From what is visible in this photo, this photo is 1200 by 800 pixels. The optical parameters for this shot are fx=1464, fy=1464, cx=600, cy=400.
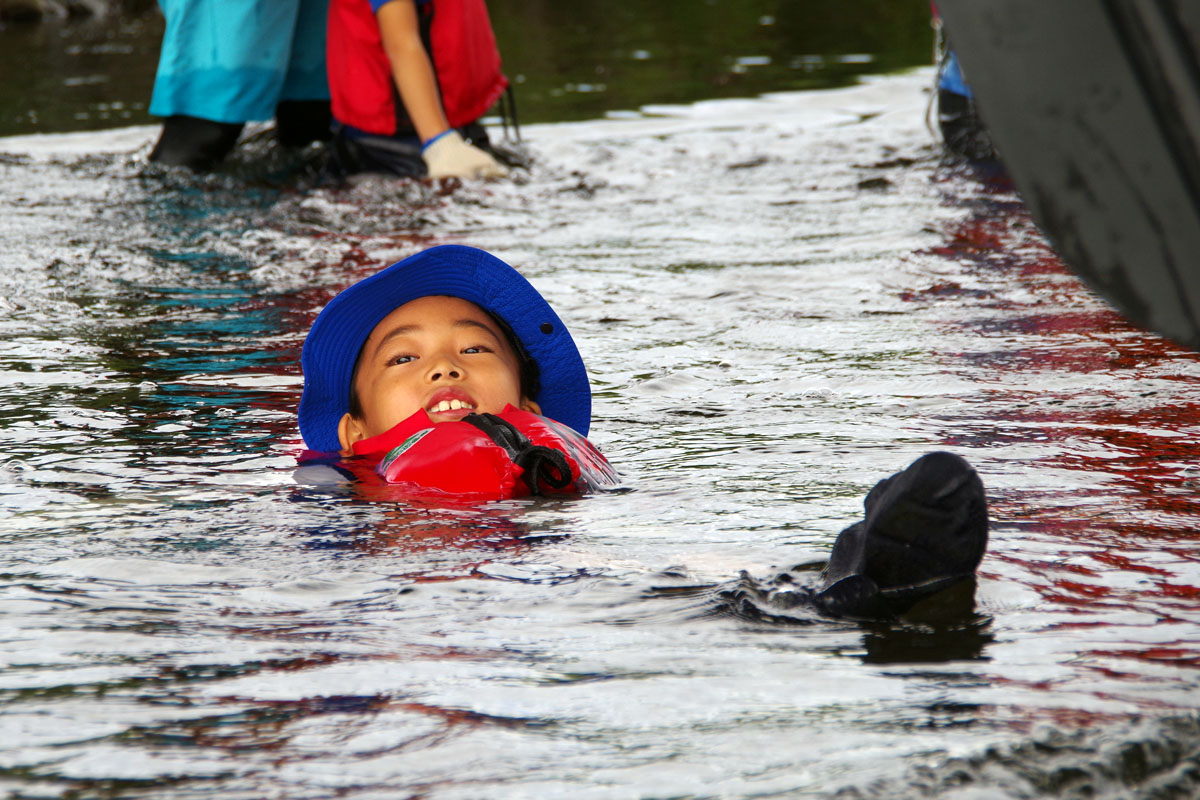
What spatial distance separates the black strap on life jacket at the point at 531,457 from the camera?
277cm

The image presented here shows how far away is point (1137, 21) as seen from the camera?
165cm

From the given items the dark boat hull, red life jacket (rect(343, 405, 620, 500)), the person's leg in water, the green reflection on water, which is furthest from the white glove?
the dark boat hull

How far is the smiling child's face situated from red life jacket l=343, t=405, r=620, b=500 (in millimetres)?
133

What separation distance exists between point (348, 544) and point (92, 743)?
877 millimetres

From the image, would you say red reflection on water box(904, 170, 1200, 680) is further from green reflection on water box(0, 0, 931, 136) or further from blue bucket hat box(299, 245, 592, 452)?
green reflection on water box(0, 0, 931, 136)

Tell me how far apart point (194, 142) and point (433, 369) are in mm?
4287

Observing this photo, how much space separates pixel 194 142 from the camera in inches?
271

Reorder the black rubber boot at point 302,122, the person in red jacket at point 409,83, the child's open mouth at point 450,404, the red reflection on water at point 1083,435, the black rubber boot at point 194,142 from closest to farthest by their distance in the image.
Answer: the red reflection on water at point 1083,435 → the child's open mouth at point 450,404 → the person in red jacket at point 409,83 → the black rubber boot at point 194,142 → the black rubber boot at point 302,122

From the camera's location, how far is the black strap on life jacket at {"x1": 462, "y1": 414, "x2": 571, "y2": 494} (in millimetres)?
2766

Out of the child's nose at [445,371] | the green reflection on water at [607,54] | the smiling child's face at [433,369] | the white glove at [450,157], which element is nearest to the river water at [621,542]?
the smiling child's face at [433,369]

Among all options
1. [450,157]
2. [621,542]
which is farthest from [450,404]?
[450,157]

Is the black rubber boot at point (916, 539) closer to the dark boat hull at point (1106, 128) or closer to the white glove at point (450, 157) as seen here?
the dark boat hull at point (1106, 128)

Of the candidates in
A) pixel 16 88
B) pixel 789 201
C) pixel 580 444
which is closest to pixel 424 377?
pixel 580 444

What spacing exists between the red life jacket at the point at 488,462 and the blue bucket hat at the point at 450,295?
0.42m
